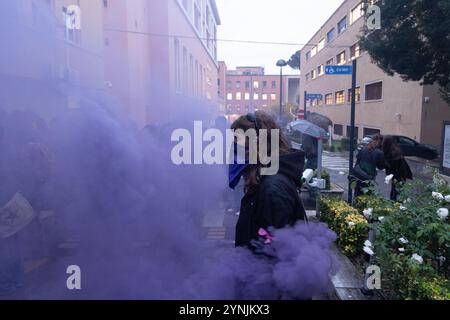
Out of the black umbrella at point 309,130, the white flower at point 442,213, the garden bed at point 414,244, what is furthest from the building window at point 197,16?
the white flower at point 442,213

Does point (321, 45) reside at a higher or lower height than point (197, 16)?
higher

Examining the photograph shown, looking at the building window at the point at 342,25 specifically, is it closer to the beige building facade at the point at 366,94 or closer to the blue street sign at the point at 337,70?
the beige building facade at the point at 366,94

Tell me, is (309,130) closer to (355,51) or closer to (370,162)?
(370,162)

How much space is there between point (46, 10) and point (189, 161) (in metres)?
2.06

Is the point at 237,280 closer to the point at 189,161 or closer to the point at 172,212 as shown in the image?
the point at 172,212

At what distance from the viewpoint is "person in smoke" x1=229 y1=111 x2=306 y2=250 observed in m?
1.36

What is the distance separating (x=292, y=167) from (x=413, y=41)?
38.0 feet

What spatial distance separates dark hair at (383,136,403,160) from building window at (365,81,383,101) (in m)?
15.0

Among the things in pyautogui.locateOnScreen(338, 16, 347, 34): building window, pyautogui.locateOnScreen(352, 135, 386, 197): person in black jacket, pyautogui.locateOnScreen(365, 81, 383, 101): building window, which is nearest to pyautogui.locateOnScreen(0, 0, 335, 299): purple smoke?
pyautogui.locateOnScreen(352, 135, 386, 197): person in black jacket

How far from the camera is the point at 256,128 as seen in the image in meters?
1.51

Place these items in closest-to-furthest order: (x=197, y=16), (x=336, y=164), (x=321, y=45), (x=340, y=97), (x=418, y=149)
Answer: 1. (x=197, y=16)
2. (x=336, y=164)
3. (x=418, y=149)
4. (x=340, y=97)
5. (x=321, y=45)

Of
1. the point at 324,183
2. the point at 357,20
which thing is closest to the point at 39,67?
the point at 324,183

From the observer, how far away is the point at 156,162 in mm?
2941

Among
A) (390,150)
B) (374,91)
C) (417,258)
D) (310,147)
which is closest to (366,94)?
(374,91)
